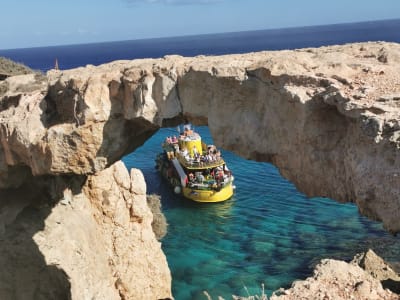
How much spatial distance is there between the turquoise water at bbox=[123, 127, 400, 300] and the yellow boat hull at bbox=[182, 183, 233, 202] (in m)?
0.35

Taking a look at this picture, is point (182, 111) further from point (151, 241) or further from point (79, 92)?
point (151, 241)

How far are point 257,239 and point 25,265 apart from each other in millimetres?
11439

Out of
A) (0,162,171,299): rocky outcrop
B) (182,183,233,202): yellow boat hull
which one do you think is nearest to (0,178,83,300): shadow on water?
(0,162,171,299): rocky outcrop

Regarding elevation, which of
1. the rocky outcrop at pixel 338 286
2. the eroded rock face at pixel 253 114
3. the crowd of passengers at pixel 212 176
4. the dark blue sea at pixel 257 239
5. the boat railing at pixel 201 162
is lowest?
the dark blue sea at pixel 257 239

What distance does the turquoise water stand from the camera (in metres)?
17.1

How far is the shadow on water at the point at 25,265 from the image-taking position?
36.4ft

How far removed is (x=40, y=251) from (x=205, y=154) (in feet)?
64.0

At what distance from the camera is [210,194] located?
88.1 ft

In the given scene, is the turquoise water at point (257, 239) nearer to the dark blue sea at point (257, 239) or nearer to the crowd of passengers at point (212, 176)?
the dark blue sea at point (257, 239)

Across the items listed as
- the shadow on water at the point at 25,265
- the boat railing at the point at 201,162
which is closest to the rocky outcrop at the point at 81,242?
the shadow on water at the point at 25,265

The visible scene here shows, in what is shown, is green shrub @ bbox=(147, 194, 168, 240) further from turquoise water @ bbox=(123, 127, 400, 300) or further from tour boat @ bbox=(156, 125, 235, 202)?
tour boat @ bbox=(156, 125, 235, 202)

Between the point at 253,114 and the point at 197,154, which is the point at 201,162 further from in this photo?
the point at 253,114

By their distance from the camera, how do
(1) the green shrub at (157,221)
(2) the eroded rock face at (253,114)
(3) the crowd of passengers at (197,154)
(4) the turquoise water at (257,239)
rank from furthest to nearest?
(3) the crowd of passengers at (197,154), (1) the green shrub at (157,221), (4) the turquoise water at (257,239), (2) the eroded rock face at (253,114)

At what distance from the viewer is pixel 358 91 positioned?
6.83m
